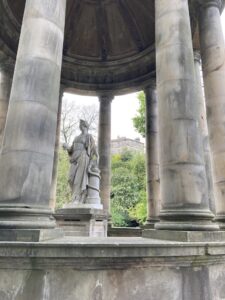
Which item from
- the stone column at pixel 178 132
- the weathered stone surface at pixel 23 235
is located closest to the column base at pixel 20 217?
the weathered stone surface at pixel 23 235

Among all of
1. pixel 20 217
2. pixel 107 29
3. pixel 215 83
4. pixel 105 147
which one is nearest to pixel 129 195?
pixel 105 147

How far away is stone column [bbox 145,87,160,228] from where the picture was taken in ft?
70.8

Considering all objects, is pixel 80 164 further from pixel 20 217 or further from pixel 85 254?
pixel 85 254

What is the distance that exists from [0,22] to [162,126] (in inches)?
716

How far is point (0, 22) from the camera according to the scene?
2047 cm

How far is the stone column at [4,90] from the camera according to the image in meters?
20.3

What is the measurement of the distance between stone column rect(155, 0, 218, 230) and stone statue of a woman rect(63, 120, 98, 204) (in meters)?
8.18

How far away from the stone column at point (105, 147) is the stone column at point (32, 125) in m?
15.1

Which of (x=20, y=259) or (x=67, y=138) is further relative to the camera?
(x=67, y=138)

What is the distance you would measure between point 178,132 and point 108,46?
21.0m

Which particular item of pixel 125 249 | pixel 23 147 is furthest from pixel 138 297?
pixel 23 147

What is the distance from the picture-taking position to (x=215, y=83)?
13781 mm

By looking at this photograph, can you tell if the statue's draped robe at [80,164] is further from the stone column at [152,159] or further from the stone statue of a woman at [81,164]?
the stone column at [152,159]

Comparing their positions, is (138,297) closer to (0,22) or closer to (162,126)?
(162,126)
